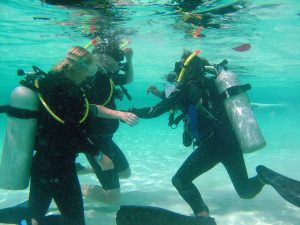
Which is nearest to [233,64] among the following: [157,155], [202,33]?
[202,33]

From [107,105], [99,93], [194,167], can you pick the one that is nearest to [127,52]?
[107,105]

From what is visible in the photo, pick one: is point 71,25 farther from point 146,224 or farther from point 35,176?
point 146,224

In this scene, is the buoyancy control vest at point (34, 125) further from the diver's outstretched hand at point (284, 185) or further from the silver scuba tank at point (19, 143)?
the diver's outstretched hand at point (284, 185)

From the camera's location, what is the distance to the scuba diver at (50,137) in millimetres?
3273

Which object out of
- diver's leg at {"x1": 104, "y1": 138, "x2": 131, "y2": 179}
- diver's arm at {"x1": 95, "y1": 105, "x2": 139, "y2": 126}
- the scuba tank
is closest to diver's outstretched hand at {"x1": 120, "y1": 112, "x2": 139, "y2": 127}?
diver's arm at {"x1": 95, "y1": 105, "x2": 139, "y2": 126}

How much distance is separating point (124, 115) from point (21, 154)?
5.98 ft

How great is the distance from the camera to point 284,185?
13.4 feet

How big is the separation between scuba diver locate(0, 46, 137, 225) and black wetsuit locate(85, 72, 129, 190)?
22.2 inches

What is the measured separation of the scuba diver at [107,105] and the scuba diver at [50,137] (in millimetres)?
697

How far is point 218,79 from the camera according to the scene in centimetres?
490

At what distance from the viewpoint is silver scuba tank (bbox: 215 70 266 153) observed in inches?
175

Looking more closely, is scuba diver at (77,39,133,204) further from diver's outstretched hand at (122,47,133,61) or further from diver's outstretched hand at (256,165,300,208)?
diver's outstretched hand at (256,165,300,208)

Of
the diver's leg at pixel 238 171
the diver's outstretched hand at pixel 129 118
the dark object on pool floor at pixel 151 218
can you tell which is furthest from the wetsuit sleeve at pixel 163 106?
the dark object on pool floor at pixel 151 218

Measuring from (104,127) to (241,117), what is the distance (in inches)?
122
